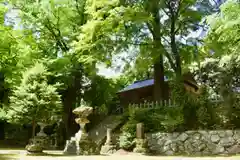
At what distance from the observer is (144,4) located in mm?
15680

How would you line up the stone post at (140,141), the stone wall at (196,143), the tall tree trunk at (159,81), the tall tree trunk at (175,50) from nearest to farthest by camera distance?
the stone wall at (196,143) → the stone post at (140,141) → the tall tree trunk at (175,50) → the tall tree trunk at (159,81)

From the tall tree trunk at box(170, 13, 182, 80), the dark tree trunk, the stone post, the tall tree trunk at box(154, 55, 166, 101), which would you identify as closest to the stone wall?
the stone post

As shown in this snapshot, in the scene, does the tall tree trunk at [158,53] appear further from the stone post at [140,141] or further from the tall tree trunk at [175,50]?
the stone post at [140,141]

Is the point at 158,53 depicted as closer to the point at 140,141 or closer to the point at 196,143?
the point at 140,141

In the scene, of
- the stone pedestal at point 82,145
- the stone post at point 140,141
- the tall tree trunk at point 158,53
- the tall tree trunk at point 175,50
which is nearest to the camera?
the stone pedestal at point 82,145

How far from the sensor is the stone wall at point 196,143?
12258 millimetres

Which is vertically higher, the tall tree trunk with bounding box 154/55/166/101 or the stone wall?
the tall tree trunk with bounding box 154/55/166/101

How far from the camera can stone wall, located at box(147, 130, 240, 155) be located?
12258mm

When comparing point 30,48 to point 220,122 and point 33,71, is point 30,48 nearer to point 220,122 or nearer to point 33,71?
point 33,71

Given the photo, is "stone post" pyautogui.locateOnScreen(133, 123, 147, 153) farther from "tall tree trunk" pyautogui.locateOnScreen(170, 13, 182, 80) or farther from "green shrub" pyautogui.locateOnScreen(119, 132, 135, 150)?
"tall tree trunk" pyautogui.locateOnScreen(170, 13, 182, 80)

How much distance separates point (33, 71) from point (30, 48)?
7.35 metres

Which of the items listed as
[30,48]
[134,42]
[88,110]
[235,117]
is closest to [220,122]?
[235,117]

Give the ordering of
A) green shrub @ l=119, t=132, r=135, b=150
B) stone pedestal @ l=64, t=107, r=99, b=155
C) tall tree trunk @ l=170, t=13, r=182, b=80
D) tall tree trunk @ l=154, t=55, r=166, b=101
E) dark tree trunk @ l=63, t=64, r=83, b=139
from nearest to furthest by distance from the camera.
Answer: stone pedestal @ l=64, t=107, r=99, b=155, green shrub @ l=119, t=132, r=135, b=150, tall tree trunk @ l=170, t=13, r=182, b=80, tall tree trunk @ l=154, t=55, r=166, b=101, dark tree trunk @ l=63, t=64, r=83, b=139

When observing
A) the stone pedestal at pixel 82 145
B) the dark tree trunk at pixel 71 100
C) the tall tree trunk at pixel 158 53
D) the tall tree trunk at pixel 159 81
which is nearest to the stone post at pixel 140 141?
the stone pedestal at pixel 82 145
